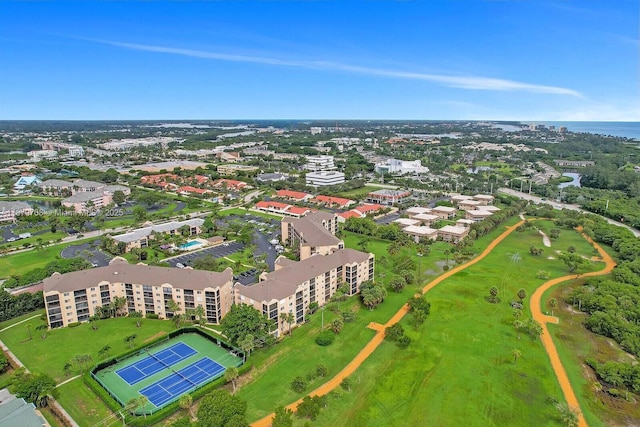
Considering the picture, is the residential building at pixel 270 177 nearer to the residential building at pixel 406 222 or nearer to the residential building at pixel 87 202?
the residential building at pixel 87 202

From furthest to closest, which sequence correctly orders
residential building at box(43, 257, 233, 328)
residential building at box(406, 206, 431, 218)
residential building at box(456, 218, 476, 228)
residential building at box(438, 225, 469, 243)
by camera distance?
residential building at box(406, 206, 431, 218), residential building at box(456, 218, 476, 228), residential building at box(438, 225, 469, 243), residential building at box(43, 257, 233, 328)

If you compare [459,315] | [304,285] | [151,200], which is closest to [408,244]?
[459,315]

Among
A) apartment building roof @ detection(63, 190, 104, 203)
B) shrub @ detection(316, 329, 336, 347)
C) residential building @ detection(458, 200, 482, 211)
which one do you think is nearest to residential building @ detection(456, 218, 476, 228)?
residential building @ detection(458, 200, 482, 211)

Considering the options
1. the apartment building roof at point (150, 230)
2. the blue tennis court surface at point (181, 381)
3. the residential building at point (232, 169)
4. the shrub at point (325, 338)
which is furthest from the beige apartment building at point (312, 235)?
the residential building at point (232, 169)

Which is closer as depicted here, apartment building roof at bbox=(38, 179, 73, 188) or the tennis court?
the tennis court

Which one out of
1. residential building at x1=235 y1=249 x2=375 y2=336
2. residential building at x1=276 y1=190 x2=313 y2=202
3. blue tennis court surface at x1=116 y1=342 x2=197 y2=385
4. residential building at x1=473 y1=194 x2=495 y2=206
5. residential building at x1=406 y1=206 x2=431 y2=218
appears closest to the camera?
blue tennis court surface at x1=116 y1=342 x2=197 y2=385

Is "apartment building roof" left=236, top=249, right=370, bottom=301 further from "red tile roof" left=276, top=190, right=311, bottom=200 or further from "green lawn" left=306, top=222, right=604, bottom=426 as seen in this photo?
"red tile roof" left=276, top=190, right=311, bottom=200

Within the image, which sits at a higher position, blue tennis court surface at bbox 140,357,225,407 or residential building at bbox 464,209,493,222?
residential building at bbox 464,209,493,222
